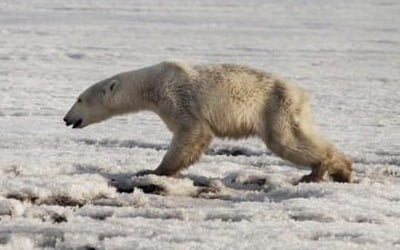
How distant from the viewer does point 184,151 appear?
22.9 feet

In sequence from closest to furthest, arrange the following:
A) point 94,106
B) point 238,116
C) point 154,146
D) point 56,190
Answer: point 56,190
point 238,116
point 94,106
point 154,146

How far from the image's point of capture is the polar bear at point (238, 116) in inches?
276

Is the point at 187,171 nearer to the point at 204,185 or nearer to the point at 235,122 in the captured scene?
the point at 204,185

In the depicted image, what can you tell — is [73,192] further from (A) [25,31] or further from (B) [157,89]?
(A) [25,31]

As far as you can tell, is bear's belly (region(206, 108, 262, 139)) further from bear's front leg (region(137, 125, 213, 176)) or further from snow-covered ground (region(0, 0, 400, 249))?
snow-covered ground (region(0, 0, 400, 249))

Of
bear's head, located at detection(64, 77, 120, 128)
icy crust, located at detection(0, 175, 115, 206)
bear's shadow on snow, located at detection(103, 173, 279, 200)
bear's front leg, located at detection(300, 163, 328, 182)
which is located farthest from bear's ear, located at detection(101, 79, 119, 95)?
bear's front leg, located at detection(300, 163, 328, 182)

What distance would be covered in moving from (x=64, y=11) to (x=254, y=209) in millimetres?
30387

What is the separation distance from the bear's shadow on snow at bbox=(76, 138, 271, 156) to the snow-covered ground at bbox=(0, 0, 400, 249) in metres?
0.02

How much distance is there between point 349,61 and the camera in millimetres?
19641

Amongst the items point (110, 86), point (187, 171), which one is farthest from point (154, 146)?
point (187, 171)

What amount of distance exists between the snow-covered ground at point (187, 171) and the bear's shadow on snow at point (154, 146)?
0.02 metres

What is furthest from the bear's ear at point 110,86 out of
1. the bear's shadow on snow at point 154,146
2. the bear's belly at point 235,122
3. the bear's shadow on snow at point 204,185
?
the bear's shadow on snow at point 154,146

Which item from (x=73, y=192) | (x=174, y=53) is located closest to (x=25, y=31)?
(x=174, y=53)

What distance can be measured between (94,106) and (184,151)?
4.50ft
